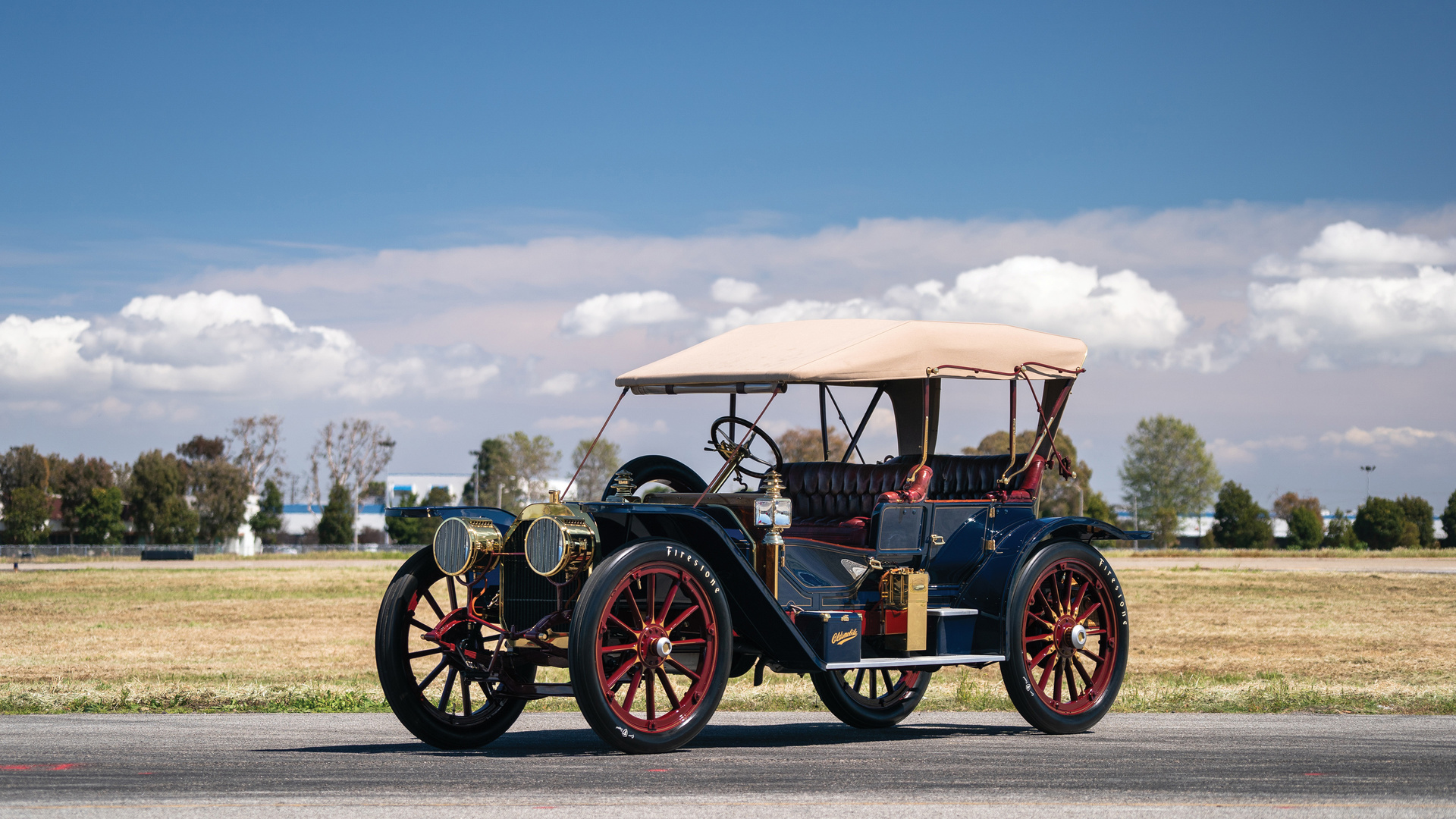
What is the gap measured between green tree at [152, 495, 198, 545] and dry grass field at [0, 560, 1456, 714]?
146ft

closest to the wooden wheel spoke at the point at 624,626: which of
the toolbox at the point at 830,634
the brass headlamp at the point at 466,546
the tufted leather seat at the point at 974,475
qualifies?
the brass headlamp at the point at 466,546

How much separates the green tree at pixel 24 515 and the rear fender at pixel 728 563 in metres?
96.0

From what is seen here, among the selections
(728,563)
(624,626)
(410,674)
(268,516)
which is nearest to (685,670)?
(624,626)

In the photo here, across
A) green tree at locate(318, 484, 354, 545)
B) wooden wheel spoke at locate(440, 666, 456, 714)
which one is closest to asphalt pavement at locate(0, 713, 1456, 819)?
wooden wheel spoke at locate(440, 666, 456, 714)

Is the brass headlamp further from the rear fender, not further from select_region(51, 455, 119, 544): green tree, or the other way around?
select_region(51, 455, 119, 544): green tree

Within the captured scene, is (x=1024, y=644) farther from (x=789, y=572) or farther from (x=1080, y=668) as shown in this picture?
(x=789, y=572)

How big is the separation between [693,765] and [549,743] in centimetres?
190

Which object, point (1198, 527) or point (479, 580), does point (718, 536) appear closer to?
point (479, 580)

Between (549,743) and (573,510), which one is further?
(549,743)

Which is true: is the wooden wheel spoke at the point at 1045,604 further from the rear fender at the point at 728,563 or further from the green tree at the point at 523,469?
the green tree at the point at 523,469

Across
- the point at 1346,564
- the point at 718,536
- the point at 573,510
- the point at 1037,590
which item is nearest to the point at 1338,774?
the point at 1037,590

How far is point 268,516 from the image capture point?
111 meters

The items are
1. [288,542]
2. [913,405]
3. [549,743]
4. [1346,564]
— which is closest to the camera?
[549,743]

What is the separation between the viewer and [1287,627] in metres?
30.0
